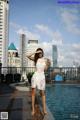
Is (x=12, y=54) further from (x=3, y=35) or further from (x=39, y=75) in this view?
(x=39, y=75)

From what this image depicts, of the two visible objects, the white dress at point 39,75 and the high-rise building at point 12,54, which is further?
the high-rise building at point 12,54

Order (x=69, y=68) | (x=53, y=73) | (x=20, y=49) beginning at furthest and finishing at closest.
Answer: (x=20, y=49) < (x=53, y=73) < (x=69, y=68)

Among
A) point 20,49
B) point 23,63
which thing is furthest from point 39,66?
point 20,49

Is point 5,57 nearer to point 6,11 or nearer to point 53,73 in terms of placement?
point 6,11

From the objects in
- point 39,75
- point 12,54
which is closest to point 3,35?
point 12,54

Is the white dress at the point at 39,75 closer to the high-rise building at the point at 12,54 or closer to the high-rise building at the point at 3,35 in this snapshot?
the high-rise building at the point at 12,54

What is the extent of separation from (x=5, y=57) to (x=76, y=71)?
151ft

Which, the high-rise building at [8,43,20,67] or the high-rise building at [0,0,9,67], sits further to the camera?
the high-rise building at [0,0,9,67]

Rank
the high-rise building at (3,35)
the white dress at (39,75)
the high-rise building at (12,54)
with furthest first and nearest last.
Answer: the high-rise building at (3,35), the high-rise building at (12,54), the white dress at (39,75)

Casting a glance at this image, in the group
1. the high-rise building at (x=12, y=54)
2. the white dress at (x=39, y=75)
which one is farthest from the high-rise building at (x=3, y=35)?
the white dress at (x=39, y=75)

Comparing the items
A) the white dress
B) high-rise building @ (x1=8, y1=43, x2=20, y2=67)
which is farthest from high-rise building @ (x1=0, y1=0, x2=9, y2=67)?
the white dress

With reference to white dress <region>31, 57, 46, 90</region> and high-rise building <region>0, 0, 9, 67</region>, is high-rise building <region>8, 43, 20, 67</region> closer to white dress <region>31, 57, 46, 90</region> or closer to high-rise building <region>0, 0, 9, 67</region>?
high-rise building <region>0, 0, 9, 67</region>

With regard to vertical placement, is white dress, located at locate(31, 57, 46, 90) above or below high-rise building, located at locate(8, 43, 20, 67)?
below

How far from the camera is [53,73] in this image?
164ft
